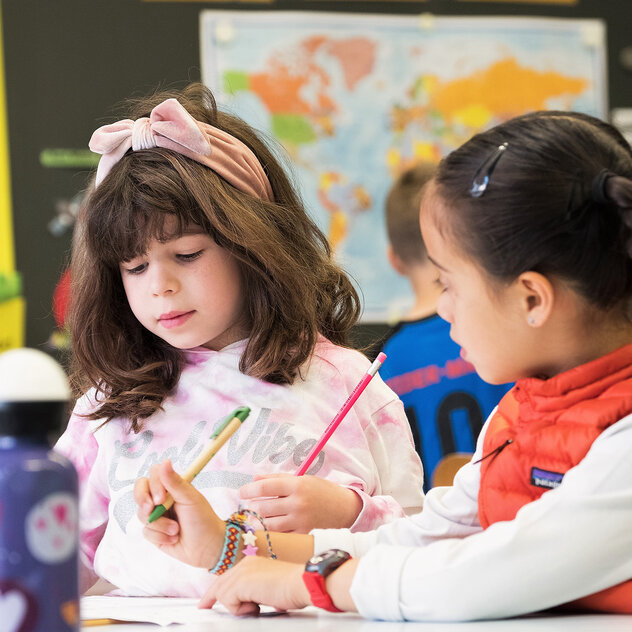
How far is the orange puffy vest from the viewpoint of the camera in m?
0.85

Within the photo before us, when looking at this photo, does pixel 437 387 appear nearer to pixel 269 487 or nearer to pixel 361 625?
pixel 269 487

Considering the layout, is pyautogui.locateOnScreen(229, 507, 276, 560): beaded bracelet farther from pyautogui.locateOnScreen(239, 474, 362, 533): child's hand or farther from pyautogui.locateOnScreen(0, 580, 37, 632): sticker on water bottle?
pyautogui.locateOnScreen(0, 580, 37, 632): sticker on water bottle

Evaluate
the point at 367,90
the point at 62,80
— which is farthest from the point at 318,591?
the point at 367,90

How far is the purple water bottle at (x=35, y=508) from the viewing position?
0.55m

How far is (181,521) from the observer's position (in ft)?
3.22

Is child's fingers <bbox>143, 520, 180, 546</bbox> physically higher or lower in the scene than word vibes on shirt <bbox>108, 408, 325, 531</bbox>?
higher

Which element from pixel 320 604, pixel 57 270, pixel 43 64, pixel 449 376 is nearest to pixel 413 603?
pixel 320 604

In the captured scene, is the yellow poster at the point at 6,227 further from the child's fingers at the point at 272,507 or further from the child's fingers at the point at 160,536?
the child's fingers at the point at 160,536

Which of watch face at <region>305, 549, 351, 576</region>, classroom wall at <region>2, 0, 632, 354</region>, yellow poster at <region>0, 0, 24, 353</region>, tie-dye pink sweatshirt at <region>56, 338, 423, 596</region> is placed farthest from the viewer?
classroom wall at <region>2, 0, 632, 354</region>

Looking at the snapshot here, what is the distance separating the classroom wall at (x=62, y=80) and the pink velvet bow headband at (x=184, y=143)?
151cm

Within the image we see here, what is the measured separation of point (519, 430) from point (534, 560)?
0.61ft

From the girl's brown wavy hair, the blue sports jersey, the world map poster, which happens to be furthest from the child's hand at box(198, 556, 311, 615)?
the world map poster

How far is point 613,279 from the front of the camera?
0.89m

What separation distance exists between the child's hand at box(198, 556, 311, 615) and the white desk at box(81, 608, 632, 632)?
1 centimetres
